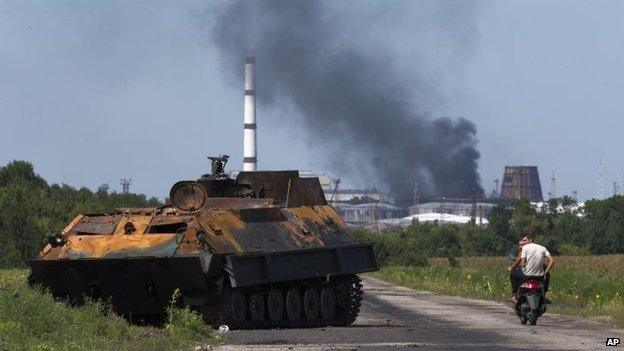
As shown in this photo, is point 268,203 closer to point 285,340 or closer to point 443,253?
point 285,340

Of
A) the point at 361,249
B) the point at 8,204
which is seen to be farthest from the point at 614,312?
the point at 8,204

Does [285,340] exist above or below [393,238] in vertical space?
below

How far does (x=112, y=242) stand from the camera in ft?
88.1

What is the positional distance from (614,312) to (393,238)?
8793cm

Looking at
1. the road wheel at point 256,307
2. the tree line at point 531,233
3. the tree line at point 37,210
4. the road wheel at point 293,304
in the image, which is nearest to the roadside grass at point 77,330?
the road wheel at point 256,307

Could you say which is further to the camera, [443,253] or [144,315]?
[443,253]

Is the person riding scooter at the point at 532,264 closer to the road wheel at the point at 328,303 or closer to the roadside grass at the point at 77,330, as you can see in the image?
the road wheel at the point at 328,303

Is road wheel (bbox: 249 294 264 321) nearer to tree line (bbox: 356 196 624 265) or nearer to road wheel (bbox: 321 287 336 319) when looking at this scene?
road wheel (bbox: 321 287 336 319)

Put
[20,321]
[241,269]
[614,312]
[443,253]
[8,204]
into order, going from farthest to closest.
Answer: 1. [443,253]
2. [8,204]
3. [614,312]
4. [241,269]
5. [20,321]

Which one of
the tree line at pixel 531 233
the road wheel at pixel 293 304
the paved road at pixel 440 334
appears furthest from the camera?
the tree line at pixel 531 233

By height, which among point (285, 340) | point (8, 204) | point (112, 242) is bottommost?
point (285, 340)

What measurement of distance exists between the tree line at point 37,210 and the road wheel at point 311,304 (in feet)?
141

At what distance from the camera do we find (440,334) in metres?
23.5

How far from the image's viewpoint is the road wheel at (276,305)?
27.4 metres
